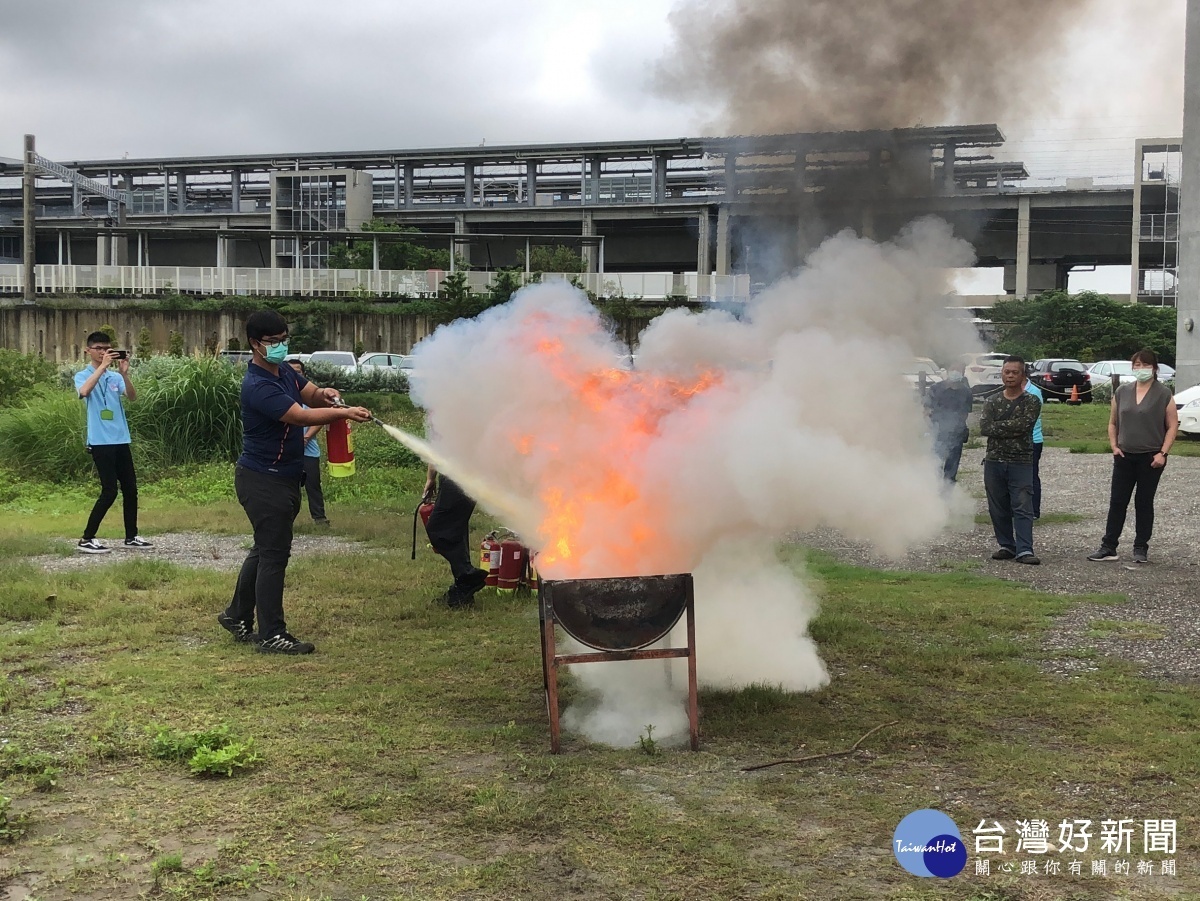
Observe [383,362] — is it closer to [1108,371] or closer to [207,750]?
[1108,371]

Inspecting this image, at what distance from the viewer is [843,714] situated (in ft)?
19.2

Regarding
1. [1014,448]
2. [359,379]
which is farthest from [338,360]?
[1014,448]

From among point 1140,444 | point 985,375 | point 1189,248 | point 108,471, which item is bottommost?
point 108,471

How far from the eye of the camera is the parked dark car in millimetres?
34031

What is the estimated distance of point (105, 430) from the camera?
1072 centimetres

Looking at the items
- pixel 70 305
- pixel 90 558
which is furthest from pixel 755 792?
pixel 70 305

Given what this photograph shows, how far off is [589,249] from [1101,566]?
32.1 metres

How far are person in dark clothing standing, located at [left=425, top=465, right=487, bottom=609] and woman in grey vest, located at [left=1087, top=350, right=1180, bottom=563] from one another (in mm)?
6567

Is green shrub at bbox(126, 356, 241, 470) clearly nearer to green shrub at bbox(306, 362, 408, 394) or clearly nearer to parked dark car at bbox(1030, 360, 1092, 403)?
green shrub at bbox(306, 362, 408, 394)

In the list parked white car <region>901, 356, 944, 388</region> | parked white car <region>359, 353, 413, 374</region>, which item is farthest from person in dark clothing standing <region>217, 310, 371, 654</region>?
parked white car <region>359, 353, 413, 374</region>

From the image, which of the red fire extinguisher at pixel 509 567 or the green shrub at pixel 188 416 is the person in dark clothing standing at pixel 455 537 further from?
the green shrub at pixel 188 416

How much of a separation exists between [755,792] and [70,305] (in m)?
39.1

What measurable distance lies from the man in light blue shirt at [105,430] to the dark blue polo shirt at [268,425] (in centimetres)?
432

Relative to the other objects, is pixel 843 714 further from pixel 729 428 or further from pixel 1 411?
pixel 1 411
